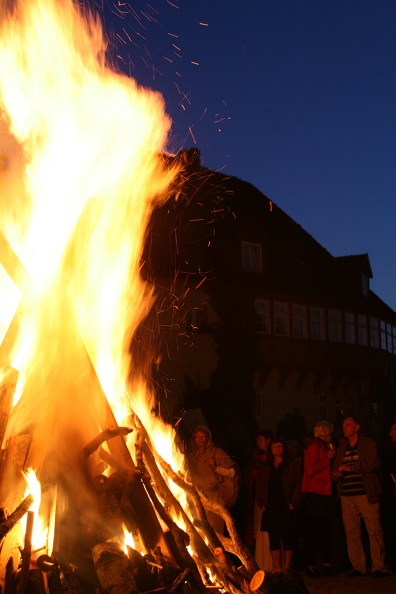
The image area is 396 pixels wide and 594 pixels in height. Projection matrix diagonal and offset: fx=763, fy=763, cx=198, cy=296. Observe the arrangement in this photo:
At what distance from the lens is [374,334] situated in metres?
33.1

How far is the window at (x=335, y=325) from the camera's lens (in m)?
30.8

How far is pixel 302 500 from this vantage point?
905cm

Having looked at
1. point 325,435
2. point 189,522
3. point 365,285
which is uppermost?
point 365,285

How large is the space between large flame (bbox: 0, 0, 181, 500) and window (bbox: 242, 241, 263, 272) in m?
21.1

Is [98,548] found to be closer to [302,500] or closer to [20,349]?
[20,349]

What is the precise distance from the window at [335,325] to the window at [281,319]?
2564 mm

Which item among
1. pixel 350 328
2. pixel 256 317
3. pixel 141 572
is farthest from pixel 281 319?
pixel 141 572

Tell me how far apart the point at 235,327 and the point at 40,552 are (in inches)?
838

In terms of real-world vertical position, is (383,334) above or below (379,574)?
above

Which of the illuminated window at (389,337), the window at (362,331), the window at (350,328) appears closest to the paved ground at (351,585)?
the window at (350,328)

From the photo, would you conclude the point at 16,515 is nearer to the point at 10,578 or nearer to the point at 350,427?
the point at 10,578

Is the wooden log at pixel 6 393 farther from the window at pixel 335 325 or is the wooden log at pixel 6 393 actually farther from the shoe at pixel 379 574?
the window at pixel 335 325

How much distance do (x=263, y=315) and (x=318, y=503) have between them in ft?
64.7

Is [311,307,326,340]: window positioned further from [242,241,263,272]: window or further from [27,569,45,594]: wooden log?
[27,569,45,594]: wooden log
